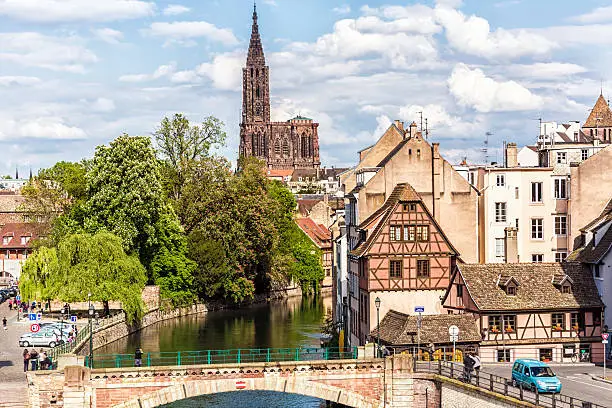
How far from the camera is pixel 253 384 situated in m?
48.1

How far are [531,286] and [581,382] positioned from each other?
9.70 metres

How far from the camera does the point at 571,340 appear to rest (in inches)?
2279

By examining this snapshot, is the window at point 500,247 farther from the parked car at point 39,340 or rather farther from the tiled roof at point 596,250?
the parked car at point 39,340

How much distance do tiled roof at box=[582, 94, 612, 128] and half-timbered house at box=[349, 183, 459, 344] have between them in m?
69.4

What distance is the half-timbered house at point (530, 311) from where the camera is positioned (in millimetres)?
57031

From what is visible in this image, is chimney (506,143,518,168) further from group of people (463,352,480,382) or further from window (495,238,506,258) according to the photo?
group of people (463,352,480,382)

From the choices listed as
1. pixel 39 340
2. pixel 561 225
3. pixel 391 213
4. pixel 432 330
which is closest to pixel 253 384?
pixel 432 330

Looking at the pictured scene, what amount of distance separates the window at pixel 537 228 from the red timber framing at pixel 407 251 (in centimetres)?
927

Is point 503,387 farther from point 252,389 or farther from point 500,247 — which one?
point 500,247

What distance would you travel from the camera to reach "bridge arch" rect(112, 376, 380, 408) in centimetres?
4728

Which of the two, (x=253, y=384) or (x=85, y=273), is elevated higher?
(x=85, y=273)

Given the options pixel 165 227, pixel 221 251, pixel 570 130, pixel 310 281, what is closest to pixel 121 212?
pixel 165 227

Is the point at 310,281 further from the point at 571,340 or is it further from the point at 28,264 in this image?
the point at 571,340

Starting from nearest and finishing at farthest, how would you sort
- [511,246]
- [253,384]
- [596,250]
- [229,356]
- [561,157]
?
1. [253,384]
2. [596,250]
3. [229,356]
4. [511,246]
5. [561,157]
